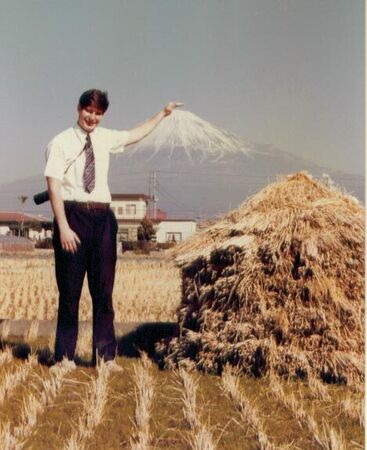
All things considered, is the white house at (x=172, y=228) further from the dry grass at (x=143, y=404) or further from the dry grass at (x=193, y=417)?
the dry grass at (x=193, y=417)

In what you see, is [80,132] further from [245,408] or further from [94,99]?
[245,408]

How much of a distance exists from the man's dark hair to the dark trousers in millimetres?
631

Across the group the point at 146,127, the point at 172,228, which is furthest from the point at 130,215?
the point at 146,127

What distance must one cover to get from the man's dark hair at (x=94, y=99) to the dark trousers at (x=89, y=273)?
63 cm

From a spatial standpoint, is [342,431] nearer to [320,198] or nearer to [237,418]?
[237,418]

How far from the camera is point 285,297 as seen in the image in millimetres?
4656

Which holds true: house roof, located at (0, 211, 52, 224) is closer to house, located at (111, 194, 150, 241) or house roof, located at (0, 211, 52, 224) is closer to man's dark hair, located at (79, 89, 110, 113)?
house, located at (111, 194, 150, 241)

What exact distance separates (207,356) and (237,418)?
1.07 metres

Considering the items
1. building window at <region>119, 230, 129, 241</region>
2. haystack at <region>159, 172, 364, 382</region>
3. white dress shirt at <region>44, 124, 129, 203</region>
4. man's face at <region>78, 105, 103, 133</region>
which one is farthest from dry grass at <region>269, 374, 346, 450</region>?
building window at <region>119, 230, 129, 241</region>

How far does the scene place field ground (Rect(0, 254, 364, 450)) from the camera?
327cm

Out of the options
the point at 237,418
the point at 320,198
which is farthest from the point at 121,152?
the point at 237,418

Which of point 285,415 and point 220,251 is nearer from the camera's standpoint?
point 285,415

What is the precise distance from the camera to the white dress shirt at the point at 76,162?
473 cm

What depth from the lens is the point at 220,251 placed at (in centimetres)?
484
